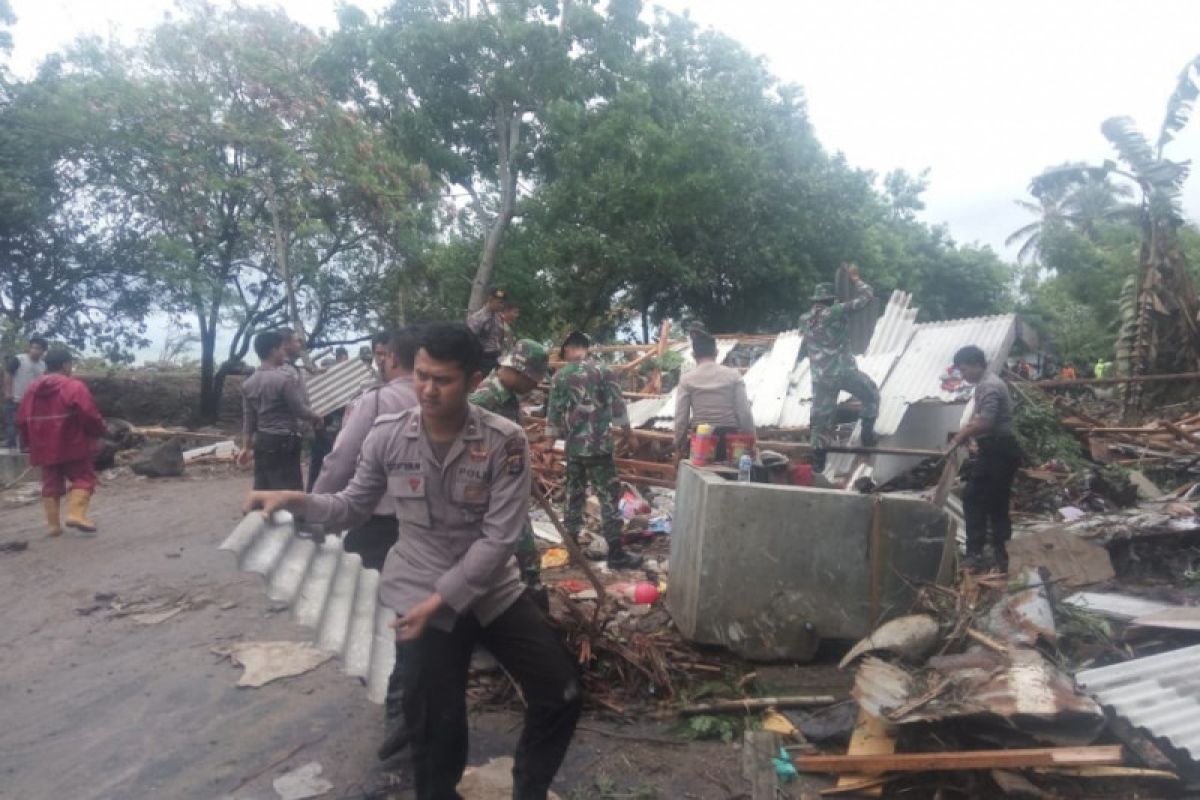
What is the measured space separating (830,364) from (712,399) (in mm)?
1809

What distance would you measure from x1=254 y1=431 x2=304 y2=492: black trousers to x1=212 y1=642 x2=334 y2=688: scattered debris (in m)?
1.89

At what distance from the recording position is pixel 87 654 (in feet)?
16.3

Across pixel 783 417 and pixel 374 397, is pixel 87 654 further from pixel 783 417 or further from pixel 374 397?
pixel 783 417

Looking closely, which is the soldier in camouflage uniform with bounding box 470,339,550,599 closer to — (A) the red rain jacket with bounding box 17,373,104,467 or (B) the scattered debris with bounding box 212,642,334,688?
(B) the scattered debris with bounding box 212,642,334,688

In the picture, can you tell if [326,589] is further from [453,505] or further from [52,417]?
[52,417]

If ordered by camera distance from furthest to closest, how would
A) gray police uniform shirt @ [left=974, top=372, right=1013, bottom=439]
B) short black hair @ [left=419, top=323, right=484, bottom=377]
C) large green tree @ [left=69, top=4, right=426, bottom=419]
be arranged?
large green tree @ [left=69, top=4, right=426, bottom=419] < gray police uniform shirt @ [left=974, top=372, right=1013, bottom=439] < short black hair @ [left=419, top=323, right=484, bottom=377]

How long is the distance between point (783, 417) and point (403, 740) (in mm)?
7503

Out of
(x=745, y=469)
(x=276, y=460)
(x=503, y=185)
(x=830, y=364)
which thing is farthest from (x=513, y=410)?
(x=503, y=185)

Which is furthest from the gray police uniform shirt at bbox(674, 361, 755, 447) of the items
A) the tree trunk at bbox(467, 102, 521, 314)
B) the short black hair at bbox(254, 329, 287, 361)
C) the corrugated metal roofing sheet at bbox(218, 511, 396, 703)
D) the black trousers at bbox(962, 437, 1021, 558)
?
the tree trunk at bbox(467, 102, 521, 314)

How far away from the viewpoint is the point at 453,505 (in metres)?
2.65

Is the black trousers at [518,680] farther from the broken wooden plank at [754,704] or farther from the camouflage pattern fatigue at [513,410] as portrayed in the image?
the camouflage pattern fatigue at [513,410]

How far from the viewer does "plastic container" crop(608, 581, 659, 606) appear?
18.5 ft

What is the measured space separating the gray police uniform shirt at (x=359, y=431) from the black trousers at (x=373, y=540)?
0.06 m

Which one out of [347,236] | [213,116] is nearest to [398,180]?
[347,236]
